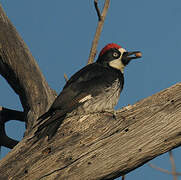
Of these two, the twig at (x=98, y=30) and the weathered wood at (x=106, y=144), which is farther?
the twig at (x=98, y=30)

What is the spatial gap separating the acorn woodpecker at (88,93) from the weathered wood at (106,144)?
149 millimetres

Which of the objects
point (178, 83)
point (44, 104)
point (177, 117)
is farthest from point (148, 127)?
point (44, 104)

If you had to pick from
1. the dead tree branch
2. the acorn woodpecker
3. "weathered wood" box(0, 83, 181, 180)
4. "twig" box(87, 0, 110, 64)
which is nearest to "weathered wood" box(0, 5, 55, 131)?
the dead tree branch

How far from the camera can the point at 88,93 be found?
379 cm

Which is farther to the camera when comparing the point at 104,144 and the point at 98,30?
the point at 98,30

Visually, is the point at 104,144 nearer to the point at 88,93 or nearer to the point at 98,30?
the point at 88,93

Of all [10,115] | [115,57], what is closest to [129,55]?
[115,57]

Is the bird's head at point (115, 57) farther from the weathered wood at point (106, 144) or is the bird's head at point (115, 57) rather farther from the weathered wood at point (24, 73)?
the weathered wood at point (106, 144)

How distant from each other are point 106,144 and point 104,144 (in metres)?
0.02

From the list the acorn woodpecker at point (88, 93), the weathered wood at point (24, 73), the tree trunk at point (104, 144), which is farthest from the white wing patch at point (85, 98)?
the weathered wood at point (24, 73)

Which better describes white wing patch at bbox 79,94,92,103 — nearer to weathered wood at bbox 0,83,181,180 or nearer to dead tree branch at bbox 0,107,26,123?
weathered wood at bbox 0,83,181,180

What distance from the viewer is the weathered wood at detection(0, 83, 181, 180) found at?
9.68 feet

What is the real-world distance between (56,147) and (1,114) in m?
1.72

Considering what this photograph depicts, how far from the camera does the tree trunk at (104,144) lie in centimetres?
295
